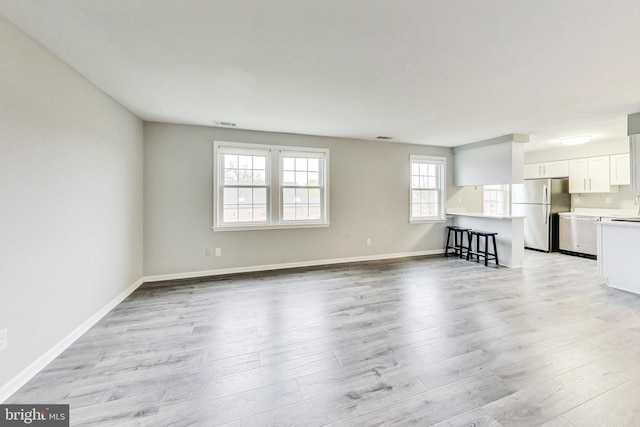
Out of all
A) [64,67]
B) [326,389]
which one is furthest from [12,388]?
[64,67]

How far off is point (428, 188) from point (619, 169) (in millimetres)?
3623

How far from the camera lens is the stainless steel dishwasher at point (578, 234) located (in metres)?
5.43

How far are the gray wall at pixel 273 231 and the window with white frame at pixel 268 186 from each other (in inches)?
5.8

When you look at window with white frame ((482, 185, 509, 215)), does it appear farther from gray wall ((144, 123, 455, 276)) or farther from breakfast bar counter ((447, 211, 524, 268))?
breakfast bar counter ((447, 211, 524, 268))

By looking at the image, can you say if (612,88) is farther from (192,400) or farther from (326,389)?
(192,400)

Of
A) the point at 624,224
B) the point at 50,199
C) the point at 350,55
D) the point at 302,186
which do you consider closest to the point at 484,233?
the point at 624,224

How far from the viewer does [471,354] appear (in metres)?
2.14

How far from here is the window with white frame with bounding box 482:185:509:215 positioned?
22.3 ft

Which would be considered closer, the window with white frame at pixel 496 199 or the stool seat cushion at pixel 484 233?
the stool seat cushion at pixel 484 233

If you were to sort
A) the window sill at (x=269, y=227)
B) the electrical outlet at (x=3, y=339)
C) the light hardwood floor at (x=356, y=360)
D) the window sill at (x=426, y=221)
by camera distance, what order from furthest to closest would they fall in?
the window sill at (x=426, y=221)
the window sill at (x=269, y=227)
the electrical outlet at (x=3, y=339)
the light hardwood floor at (x=356, y=360)

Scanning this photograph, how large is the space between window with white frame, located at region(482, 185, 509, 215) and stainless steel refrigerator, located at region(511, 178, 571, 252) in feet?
1.39

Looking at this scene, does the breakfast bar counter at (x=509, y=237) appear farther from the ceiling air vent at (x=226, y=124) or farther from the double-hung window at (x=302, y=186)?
the ceiling air vent at (x=226, y=124)

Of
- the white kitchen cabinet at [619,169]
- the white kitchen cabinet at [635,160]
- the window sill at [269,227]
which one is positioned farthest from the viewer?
the white kitchen cabinet at [619,169]

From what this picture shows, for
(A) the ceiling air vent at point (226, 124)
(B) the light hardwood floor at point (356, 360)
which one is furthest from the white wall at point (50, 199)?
(A) the ceiling air vent at point (226, 124)
